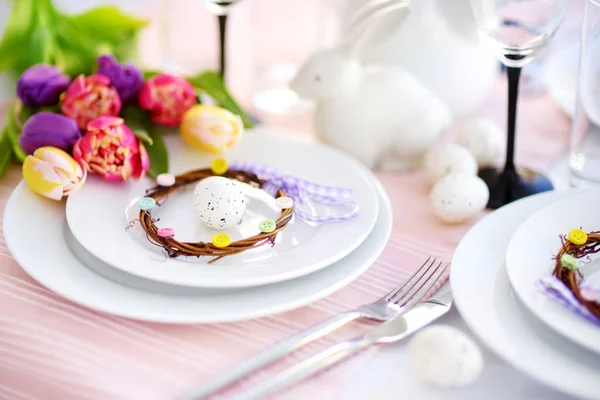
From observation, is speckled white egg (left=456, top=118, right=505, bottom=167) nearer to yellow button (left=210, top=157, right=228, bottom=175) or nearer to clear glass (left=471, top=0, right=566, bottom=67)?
clear glass (left=471, top=0, right=566, bottom=67)

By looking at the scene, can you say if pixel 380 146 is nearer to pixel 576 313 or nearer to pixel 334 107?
pixel 334 107

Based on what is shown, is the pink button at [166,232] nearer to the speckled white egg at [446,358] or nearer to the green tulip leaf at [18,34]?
the speckled white egg at [446,358]

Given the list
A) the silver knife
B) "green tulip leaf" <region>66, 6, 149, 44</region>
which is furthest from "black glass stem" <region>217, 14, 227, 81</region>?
the silver knife

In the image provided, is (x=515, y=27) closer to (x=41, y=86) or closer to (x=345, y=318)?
(x=345, y=318)

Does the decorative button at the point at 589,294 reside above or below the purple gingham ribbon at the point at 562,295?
above

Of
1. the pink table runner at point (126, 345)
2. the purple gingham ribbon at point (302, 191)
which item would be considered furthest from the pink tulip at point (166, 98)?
the pink table runner at point (126, 345)

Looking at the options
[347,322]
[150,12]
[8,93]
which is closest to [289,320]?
[347,322]

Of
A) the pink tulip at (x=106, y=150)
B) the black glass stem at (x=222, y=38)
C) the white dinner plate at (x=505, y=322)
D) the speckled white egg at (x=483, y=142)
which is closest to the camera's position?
the white dinner plate at (x=505, y=322)
